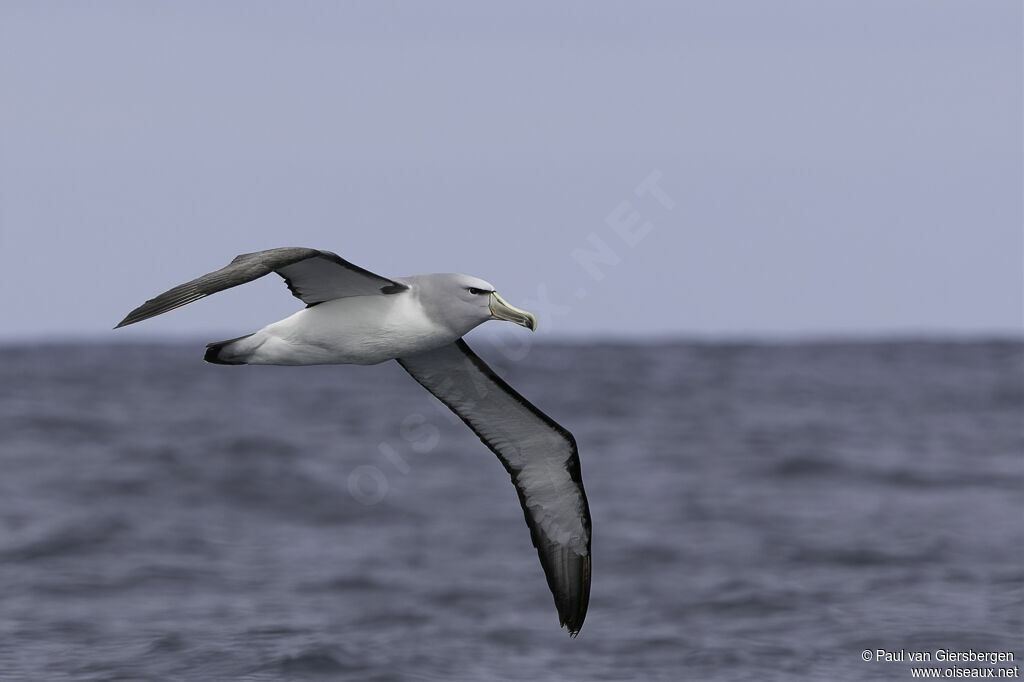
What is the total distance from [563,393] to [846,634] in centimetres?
4438

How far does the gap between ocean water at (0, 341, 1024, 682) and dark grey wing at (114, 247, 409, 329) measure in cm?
603

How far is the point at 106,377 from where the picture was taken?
7538 cm

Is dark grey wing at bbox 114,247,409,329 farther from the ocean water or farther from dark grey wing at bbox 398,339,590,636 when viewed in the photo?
the ocean water

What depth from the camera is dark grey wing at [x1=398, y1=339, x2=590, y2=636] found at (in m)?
12.6

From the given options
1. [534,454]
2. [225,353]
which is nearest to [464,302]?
[225,353]

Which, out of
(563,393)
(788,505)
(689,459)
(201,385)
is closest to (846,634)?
(788,505)

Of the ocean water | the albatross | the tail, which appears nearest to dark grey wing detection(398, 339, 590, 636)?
the albatross

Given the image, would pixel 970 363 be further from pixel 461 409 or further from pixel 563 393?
pixel 461 409

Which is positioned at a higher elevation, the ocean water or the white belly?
the white belly

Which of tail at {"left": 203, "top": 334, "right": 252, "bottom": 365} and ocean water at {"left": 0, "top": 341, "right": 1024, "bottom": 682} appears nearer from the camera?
tail at {"left": 203, "top": 334, "right": 252, "bottom": 365}

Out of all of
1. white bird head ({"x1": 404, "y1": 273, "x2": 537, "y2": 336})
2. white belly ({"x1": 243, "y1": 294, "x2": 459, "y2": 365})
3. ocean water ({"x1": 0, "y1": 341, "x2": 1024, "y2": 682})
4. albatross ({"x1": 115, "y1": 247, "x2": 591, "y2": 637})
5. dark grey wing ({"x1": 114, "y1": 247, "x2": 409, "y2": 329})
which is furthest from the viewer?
ocean water ({"x1": 0, "y1": 341, "x2": 1024, "y2": 682})

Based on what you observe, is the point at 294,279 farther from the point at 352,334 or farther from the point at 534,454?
the point at 534,454

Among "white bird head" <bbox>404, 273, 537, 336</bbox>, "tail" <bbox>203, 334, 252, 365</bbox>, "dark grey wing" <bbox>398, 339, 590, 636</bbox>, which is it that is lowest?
"dark grey wing" <bbox>398, 339, 590, 636</bbox>

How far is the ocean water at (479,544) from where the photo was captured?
54.6ft
